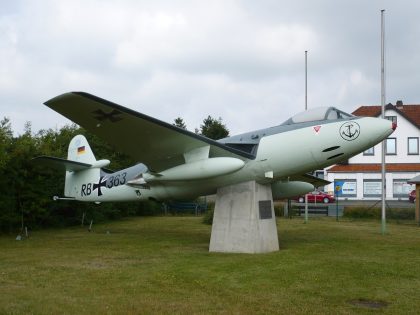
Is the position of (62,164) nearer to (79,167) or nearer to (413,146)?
(79,167)

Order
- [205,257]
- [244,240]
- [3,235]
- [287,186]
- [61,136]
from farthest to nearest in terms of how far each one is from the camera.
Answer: [61,136]
[3,235]
[287,186]
[244,240]
[205,257]

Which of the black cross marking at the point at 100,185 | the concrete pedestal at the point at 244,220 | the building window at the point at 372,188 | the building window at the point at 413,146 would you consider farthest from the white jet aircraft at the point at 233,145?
the building window at the point at 413,146

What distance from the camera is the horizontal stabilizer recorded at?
588 inches

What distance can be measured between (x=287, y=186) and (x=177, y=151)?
157 inches

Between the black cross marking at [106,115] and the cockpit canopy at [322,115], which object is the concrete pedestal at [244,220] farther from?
the black cross marking at [106,115]

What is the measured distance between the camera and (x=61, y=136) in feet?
83.7

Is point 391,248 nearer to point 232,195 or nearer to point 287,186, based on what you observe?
point 287,186

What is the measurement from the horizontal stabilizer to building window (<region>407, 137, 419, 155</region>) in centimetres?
3158

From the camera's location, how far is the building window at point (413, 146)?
39750mm

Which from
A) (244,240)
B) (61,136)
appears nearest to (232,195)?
(244,240)

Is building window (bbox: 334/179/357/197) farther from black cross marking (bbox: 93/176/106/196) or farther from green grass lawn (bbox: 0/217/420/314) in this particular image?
black cross marking (bbox: 93/176/106/196)

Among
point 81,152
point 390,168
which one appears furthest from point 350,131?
point 390,168

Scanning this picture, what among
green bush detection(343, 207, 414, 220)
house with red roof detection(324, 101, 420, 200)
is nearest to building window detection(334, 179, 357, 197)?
house with red roof detection(324, 101, 420, 200)

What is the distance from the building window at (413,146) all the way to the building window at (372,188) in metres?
4.03
